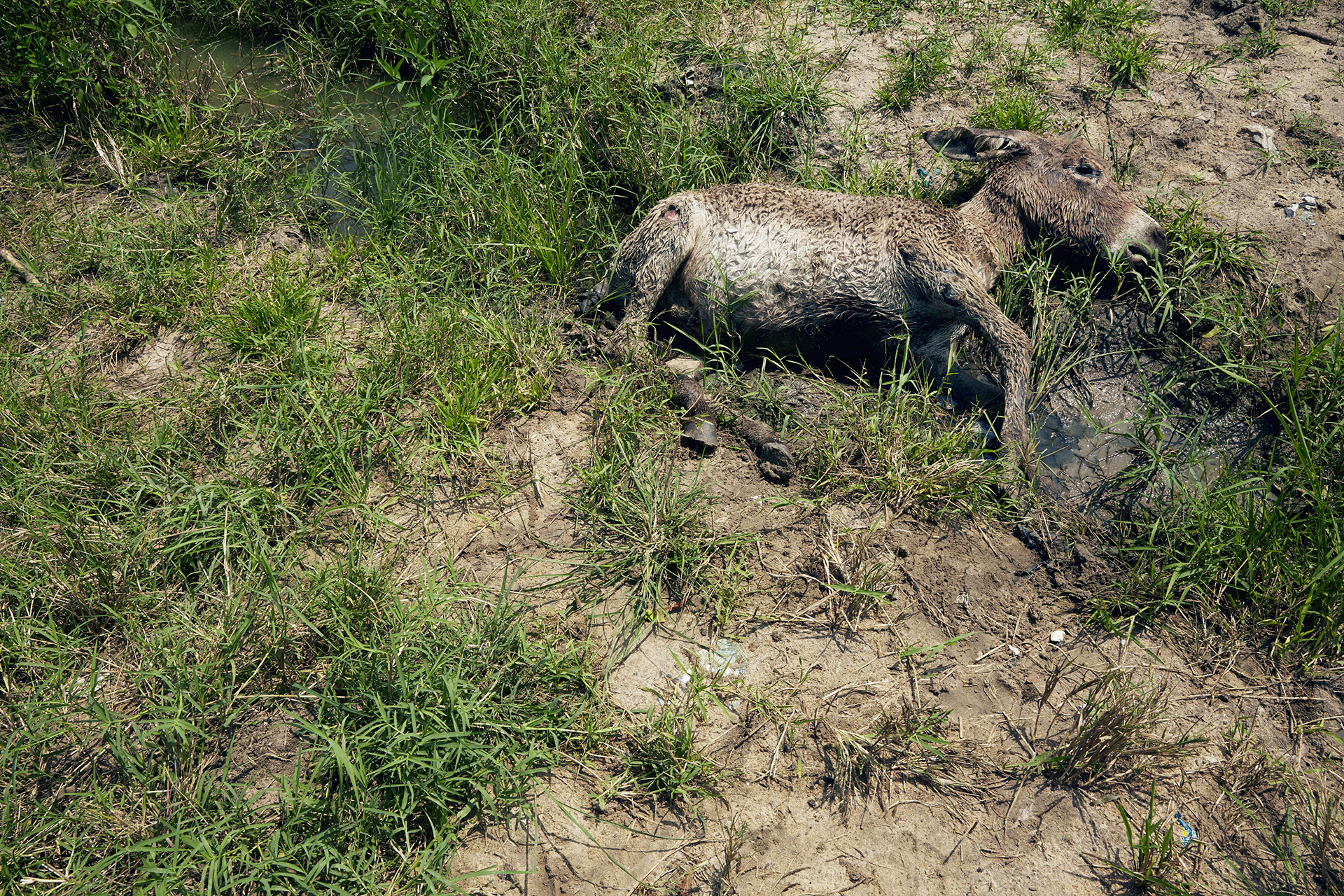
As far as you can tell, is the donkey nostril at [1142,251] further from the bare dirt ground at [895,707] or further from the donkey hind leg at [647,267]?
the donkey hind leg at [647,267]

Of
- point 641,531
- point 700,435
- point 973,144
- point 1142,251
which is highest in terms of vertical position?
point 973,144

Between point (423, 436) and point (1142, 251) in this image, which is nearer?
point (423, 436)

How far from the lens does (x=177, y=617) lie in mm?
3254

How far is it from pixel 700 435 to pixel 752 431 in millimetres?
262

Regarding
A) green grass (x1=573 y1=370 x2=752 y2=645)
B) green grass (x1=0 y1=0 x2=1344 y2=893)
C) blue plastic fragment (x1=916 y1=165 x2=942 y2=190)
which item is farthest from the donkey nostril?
green grass (x1=573 y1=370 x2=752 y2=645)

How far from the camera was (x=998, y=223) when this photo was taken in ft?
14.6

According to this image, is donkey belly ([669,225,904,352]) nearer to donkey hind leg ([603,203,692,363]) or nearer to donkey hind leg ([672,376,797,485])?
donkey hind leg ([603,203,692,363])

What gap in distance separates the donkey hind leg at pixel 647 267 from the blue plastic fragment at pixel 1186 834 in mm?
2918

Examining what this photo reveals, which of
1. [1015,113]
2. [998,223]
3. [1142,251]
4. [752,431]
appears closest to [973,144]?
[998,223]

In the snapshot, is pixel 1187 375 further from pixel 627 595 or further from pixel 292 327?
pixel 292 327

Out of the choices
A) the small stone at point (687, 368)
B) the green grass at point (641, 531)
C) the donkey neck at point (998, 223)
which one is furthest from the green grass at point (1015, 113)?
the green grass at point (641, 531)

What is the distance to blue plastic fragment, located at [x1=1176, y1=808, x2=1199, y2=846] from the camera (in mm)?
2795

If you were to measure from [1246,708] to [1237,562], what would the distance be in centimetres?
63

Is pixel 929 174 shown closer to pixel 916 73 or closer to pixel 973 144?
pixel 973 144
